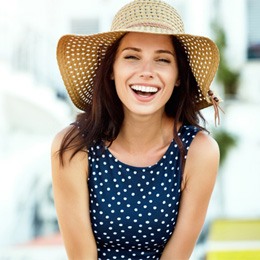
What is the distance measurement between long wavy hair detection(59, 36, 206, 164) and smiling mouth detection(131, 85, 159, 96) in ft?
0.56

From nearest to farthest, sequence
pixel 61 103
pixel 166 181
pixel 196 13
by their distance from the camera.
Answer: pixel 166 181 < pixel 61 103 < pixel 196 13

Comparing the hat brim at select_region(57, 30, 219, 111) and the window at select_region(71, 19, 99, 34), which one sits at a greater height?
the hat brim at select_region(57, 30, 219, 111)

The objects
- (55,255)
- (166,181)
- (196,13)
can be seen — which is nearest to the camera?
(166,181)

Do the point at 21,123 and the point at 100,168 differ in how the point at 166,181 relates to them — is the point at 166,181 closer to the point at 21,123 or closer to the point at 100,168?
the point at 100,168

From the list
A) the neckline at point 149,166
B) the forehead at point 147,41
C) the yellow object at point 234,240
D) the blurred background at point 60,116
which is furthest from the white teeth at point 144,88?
the blurred background at point 60,116

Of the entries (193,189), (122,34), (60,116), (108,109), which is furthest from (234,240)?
(122,34)

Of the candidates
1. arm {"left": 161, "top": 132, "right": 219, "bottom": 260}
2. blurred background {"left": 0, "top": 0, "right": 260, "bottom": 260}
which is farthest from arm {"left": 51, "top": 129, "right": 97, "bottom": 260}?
blurred background {"left": 0, "top": 0, "right": 260, "bottom": 260}

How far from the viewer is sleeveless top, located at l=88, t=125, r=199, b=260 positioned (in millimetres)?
2584

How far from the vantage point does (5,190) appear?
31.5ft

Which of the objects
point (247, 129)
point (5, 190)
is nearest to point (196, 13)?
point (247, 129)

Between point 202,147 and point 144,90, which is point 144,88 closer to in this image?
point 144,90

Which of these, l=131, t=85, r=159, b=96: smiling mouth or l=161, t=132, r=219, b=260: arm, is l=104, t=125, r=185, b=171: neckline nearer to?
l=161, t=132, r=219, b=260: arm

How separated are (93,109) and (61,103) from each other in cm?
806

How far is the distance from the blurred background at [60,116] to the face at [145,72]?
231 inches
